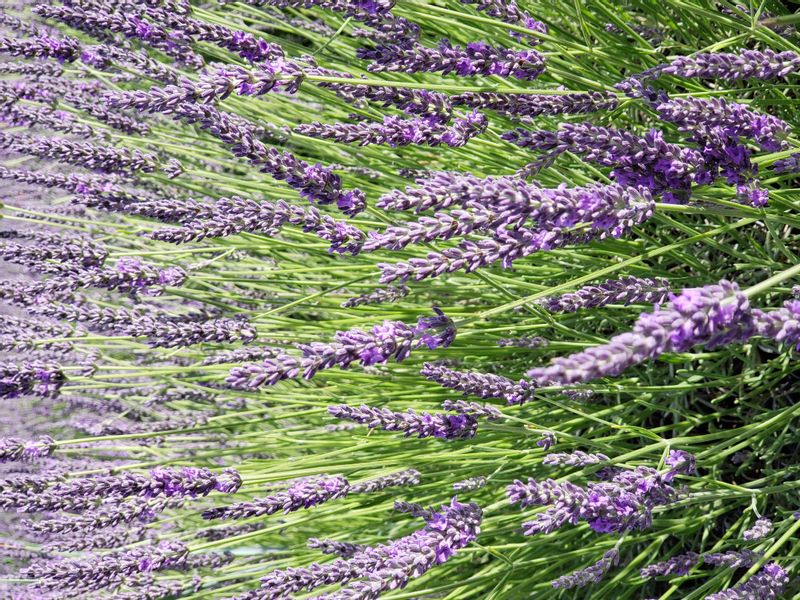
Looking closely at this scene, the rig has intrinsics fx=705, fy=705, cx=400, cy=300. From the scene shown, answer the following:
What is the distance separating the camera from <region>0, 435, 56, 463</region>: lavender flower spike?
65.5 inches

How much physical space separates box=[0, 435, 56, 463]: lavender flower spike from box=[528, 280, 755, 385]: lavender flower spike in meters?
1.47

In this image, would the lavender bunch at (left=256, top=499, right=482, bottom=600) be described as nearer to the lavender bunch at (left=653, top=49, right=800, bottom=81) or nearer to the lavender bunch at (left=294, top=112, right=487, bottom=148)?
the lavender bunch at (left=294, top=112, right=487, bottom=148)

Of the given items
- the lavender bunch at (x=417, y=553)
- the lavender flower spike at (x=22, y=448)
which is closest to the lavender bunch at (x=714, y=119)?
the lavender bunch at (x=417, y=553)

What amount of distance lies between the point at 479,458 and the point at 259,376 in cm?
107

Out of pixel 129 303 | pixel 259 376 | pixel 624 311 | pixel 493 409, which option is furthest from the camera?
pixel 129 303

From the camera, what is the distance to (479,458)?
1.95 metres

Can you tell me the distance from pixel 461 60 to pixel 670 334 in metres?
0.67

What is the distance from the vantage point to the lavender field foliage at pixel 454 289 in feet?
3.39

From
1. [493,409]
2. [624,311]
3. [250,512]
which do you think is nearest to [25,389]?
[250,512]

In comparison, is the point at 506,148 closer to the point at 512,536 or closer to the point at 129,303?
the point at 512,536

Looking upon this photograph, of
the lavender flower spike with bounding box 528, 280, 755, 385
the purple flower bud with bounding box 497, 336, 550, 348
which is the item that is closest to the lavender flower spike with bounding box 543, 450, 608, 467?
the purple flower bud with bounding box 497, 336, 550, 348

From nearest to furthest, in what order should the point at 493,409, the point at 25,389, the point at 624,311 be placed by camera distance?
the point at 493,409 < the point at 25,389 < the point at 624,311

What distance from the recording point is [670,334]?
653mm

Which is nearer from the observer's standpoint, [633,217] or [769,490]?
[633,217]
